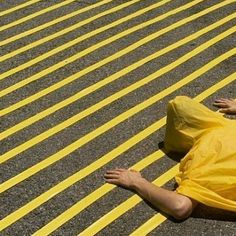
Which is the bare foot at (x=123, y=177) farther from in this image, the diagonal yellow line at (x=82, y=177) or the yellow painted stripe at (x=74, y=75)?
the yellow painted stripe at (x=74, y=75)

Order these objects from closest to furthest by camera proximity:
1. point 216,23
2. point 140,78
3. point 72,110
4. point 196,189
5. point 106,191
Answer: point 196,189 < point 106,191 < point 72,110 < point 140,78 < point 216,23

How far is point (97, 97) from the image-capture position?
18.9 ft

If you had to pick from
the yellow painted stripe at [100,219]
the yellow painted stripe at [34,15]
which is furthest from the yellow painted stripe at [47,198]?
the yellow painted stripe at [34,15]

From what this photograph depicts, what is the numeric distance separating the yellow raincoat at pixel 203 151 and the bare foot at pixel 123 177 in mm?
384

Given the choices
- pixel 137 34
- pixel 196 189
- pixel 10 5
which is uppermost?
pixel 10 5

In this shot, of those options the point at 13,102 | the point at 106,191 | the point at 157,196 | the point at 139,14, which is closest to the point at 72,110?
the point at 13,102

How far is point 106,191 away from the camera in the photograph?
463 centimetres

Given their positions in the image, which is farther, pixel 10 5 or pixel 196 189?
pixel 10 5

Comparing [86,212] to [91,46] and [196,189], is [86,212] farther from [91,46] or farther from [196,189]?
[91,46]

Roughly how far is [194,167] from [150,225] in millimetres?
608

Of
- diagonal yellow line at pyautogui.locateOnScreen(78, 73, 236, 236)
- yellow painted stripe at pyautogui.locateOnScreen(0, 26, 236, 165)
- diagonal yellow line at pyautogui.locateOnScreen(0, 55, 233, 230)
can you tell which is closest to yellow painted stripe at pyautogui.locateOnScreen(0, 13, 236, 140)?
yellow painted stripe at pyautogui.locateOnScreen(0, 26, 236, 165)

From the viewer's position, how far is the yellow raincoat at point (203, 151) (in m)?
4.26

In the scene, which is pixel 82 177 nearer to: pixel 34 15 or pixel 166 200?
pixel 166 200

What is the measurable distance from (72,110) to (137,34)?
1.78 metres
